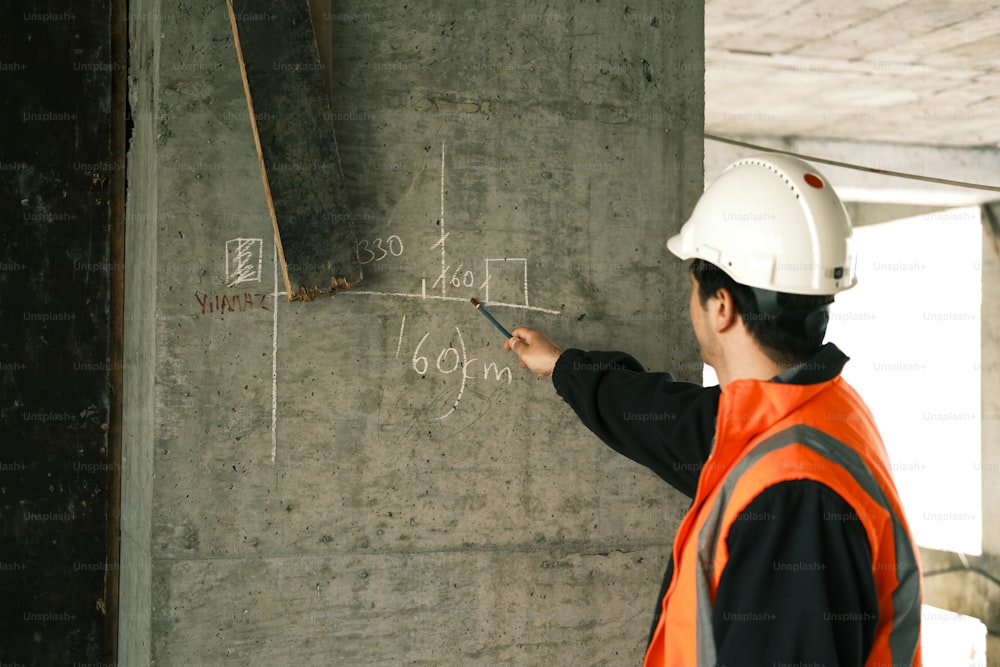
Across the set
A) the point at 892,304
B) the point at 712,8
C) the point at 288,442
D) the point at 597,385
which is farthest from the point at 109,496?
the point at 892,304

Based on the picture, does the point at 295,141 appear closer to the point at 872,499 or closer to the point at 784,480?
the point at 784,480

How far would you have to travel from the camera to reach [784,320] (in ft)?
7.50

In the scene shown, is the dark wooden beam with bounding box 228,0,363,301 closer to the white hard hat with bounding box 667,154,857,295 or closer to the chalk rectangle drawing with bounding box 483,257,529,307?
the chalk rectangle drawing with bounding box 483,257,529,307

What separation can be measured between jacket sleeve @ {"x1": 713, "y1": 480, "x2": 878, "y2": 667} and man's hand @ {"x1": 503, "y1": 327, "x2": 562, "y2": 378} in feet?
4.27

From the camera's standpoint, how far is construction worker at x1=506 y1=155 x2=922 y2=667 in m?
1.91

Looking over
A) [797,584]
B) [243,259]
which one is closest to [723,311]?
[797,584]

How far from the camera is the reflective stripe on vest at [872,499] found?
2025 mm

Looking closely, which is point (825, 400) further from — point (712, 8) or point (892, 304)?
point (892, 304)

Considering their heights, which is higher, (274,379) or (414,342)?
(414,342)

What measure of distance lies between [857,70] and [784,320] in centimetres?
796

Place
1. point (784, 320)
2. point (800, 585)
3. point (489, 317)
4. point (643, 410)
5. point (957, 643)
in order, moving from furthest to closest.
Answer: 1. point (957, 643)
2. point (489, 317)
3. point (643, 410)
4. point (784, 320)
5. point (800, 585)

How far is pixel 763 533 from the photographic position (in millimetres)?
1938

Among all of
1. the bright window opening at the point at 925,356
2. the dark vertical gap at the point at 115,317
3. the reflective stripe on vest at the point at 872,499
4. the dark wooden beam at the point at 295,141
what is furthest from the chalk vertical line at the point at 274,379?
the bright window opening at the point at 925,356

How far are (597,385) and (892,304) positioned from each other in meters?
12.4
